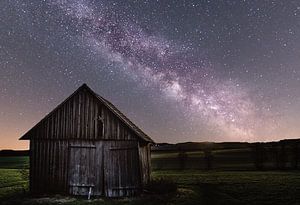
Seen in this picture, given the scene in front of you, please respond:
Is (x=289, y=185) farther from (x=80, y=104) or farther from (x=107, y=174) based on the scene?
(x=80, y=104)

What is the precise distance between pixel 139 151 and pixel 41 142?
5.87 meters

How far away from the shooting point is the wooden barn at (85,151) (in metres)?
21.8

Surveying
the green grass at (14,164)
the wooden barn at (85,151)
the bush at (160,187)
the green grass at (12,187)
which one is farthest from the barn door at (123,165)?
the green grass at (14,164)

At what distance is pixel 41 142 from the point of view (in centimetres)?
2245

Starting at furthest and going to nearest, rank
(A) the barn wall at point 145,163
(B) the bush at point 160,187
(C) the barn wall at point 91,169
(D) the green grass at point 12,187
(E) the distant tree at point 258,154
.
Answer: (E) the distant tree at point 258,154
(A) the barn wall at point 145,163
(D) the green grass at point 12,187
(B) the bush at point 160,187
(C) the barn wall at point 91,169

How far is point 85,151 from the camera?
22031mm

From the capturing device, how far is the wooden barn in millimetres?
21766

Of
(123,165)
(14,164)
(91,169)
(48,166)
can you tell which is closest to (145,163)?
(123,165)

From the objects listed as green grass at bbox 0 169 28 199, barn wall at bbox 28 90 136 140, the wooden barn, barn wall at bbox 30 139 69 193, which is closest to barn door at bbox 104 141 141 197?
the wooden barn

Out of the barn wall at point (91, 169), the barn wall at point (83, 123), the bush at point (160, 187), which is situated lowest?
the bush at point (160, 187)

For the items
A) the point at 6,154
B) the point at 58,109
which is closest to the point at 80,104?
the point at 58,109

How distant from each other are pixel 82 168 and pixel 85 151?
3.27ft

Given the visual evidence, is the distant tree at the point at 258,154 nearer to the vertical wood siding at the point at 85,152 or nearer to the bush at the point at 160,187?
the bush at the point at 160,187

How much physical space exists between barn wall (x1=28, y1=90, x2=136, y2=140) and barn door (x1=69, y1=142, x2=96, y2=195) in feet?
2.14
